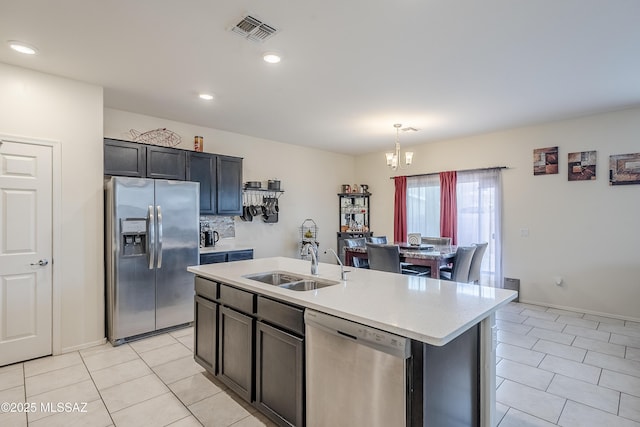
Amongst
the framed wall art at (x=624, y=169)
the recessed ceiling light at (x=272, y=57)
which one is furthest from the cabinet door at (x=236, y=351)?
the framed wall art at (x=624, y=169)

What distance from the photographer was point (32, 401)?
2.41m

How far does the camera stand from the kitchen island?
1402 mm

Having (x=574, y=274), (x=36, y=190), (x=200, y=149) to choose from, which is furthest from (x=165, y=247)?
→ (x=574, y=274)

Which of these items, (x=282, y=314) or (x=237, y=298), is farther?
(x=237, y=298)

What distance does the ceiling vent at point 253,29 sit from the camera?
229 centimetres

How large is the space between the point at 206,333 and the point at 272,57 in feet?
7.91

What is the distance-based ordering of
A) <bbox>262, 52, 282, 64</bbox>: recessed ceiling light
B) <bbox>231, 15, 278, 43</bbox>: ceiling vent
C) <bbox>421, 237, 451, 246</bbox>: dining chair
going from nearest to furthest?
<bbox>231, 15, 278, 43</bbox>: ceiling vent → <bbox>262, 52, 282, 64</bbox>: recessed ceiling light → <bbox>421, 237, 451, 246</bbox>: dining chair

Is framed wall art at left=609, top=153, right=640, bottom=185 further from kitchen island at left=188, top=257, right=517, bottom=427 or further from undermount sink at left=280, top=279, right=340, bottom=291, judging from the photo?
undermount sink at left=280, top=279, right=340, bottom=291

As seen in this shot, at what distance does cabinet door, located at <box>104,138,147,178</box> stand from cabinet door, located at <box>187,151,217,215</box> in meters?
0.60

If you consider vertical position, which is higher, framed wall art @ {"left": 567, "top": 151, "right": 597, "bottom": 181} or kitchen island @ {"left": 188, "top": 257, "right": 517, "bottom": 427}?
framed wall art @ {"left": 567, "top": 151, "right": 597, "bottom": 181}

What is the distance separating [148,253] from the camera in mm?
3570

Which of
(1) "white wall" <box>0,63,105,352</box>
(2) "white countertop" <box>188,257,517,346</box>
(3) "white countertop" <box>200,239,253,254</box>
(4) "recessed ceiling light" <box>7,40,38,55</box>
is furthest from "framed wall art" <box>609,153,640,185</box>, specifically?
(4) "recessed ceiling light" <box>7,40,38,55</box>

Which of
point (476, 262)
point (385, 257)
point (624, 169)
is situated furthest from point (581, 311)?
point (385, 257)

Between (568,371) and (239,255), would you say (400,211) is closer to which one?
(239,255)
